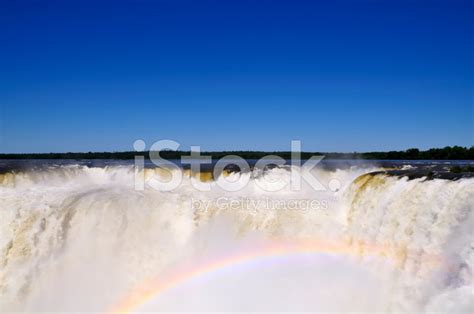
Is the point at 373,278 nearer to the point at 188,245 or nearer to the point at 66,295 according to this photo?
the point at 188,245

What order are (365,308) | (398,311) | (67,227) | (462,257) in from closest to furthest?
(462,257) → (398,311) → (365,308) → (67,227)

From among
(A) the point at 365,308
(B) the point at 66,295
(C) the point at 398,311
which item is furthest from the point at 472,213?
(B) the point at 66,295

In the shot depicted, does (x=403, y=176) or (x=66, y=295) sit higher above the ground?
(x=403, y=176)

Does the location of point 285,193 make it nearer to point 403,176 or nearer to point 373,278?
point 403,176

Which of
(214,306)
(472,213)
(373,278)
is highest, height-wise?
(472,213)

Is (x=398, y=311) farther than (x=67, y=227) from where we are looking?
No

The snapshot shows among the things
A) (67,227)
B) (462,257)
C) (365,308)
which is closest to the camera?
(462,257)
